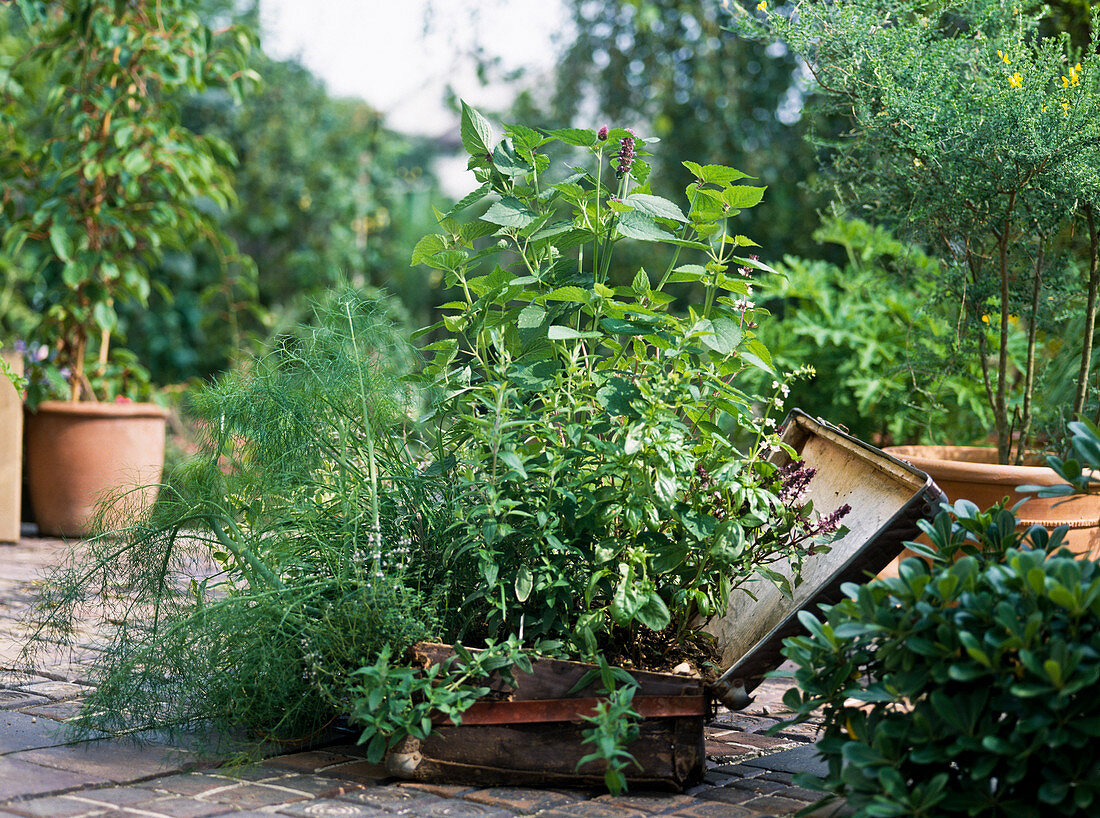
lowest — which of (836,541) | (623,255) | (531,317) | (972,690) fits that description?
(972,690)

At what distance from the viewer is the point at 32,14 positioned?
445cm

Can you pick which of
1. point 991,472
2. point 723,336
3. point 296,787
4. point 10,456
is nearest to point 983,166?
point 991,472

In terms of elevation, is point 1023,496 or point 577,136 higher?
point 577,136

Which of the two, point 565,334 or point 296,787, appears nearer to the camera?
point 296,787

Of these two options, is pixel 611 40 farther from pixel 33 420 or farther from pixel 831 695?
pixel 831 695

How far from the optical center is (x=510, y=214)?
7.04 feet

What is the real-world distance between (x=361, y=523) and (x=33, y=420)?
3457 mm

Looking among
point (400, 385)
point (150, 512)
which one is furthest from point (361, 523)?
point (150, 512)

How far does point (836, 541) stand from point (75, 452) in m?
3.92

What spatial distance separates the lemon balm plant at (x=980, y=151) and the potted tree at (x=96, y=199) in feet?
Answer: 9.82

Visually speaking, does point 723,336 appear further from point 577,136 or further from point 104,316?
point 104,316

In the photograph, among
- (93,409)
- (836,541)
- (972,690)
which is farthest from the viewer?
(93,409)

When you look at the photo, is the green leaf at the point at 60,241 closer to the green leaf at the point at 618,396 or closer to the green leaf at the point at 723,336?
the green leaf at the point at 618,396

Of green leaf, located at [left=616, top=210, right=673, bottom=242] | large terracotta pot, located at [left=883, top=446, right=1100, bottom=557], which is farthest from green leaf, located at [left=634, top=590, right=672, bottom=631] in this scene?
large terracotta pot, located at [left=883, top=446, right=1100, bottom=557]
